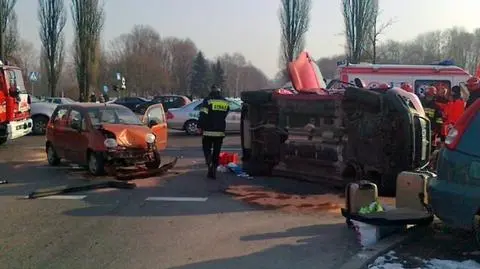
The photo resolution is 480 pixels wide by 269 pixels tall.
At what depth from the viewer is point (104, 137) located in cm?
1153

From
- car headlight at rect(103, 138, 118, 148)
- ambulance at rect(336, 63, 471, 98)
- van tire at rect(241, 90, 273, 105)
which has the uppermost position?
ambulance at rect(336, 63, 471, 98)

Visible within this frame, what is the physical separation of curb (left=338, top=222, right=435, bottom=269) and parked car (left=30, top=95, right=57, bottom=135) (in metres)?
18.7

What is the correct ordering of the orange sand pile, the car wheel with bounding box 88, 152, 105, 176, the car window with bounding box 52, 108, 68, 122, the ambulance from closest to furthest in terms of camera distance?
the orange sand pile → the car wheel with bounding box 88, 152, 105, 176 → the car window with bounding box 52, 108, 68, 122 → the ambulance

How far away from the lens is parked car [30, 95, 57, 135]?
22953 mm

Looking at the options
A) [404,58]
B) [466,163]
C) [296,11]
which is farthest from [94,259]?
[404,58]

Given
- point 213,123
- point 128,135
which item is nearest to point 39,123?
point 128,135

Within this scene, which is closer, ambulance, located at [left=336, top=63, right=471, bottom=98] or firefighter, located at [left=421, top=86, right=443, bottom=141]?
firefighter, located at [left=421, top=86, right=443, bottom=141]

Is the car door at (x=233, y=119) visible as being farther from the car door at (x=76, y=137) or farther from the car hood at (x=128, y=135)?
the car hood at (x=128, y=135)

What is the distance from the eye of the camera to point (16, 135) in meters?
16.9

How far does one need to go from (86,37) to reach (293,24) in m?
16.4

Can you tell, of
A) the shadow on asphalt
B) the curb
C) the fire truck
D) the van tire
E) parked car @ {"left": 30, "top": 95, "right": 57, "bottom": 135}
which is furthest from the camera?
parked car @ {"left": 30, "top": 95, "right": 57, "bottom": 135}

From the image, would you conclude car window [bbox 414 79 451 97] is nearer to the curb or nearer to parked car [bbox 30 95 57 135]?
the curb

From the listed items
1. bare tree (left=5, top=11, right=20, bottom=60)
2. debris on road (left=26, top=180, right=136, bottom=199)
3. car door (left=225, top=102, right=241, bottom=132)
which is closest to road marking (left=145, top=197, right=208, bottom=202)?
debris on road (left=26, top=180, right=136, bottom=199)

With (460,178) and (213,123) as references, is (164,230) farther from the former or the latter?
(213,123)
